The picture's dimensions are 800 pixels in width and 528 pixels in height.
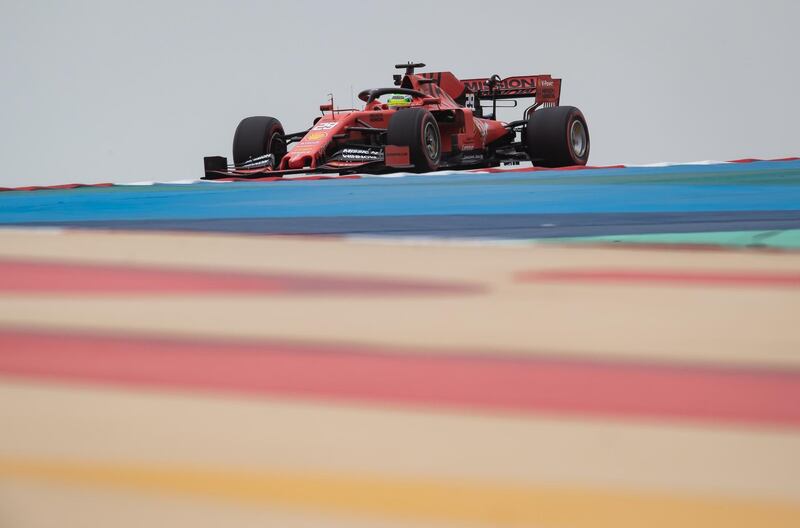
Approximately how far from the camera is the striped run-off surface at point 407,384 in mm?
631

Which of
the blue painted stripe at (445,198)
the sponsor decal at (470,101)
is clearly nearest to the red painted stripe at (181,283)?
the blue painted stripe at (445,198)

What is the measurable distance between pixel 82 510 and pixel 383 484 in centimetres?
19

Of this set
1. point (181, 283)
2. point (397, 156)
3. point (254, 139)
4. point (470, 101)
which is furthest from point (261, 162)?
point (181, 283)

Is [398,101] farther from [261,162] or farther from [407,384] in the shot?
[407,384]

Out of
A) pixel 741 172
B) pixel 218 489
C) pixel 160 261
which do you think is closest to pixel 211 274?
pixel 160 261

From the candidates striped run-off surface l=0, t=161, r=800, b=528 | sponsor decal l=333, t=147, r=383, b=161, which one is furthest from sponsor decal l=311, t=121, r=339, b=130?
striped run-off surface l=0, t=161, r=800, b=528

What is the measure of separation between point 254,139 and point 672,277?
483 centimetres

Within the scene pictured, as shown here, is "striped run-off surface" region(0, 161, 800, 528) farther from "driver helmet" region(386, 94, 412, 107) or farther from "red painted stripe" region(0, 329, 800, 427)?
"driver helmet" region(386, 94, 412, 107)

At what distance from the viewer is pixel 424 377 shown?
89 cm

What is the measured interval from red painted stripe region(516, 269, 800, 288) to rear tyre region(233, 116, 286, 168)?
4638 mm

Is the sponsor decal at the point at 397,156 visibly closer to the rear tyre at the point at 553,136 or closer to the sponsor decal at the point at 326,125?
the sponsor decal at the point at 326,125

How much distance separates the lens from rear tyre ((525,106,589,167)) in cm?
609

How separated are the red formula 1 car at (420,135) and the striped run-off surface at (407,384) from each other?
3.69m

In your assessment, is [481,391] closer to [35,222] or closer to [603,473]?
[603,473]
